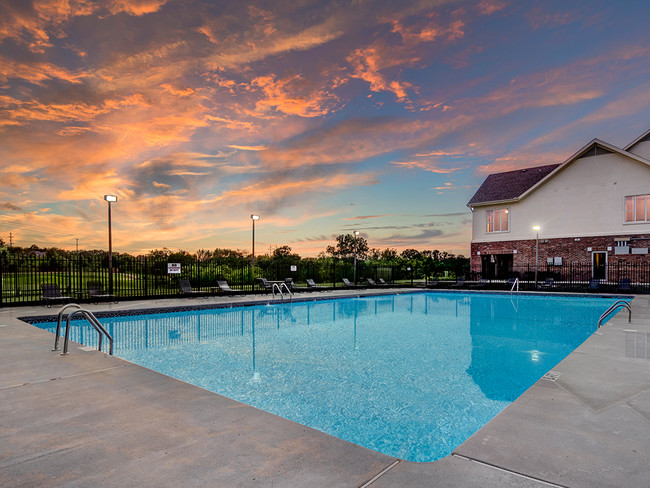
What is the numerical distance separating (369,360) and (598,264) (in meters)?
23.5

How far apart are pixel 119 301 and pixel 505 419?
1485cm

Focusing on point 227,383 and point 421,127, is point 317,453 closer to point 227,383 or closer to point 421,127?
point 227,383

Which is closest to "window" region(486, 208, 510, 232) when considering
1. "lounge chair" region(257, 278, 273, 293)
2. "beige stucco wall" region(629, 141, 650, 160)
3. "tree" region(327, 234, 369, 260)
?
"beige stucco wall" region(629, 141, 650, 160)

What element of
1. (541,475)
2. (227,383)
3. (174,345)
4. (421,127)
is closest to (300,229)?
(421,127)

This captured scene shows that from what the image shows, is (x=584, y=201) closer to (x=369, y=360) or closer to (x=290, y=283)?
(x=290, y=283)

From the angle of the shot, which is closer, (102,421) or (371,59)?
(102,421)

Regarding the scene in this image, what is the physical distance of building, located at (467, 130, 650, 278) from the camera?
899 inches

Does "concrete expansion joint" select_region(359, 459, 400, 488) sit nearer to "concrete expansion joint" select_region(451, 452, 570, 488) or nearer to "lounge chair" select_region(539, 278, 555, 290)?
"concrete expansion joint" select_region(451, 452, 570, 488)

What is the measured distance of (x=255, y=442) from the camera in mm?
2619

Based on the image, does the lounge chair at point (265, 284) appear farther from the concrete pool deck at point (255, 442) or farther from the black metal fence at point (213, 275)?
the concrete pool deck at point (255, 442)

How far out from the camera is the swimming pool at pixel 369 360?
15.7 ft

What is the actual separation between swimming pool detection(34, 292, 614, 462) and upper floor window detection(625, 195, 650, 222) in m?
12.1

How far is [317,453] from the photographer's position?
96.4 inches

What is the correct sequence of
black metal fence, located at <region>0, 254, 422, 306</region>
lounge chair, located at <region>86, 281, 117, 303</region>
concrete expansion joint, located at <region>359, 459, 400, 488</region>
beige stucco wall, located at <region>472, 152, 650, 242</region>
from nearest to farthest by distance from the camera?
concrete expansion joint, located at <region>359, 459, 400, 488</region> → lounge chair, located at <region>86, 281, 117, 303</region> → black metal fence, located at <region>0, 254, 422, 306</region> → beige stucco wall, located at <region>472, 152, 650, 242</region>
